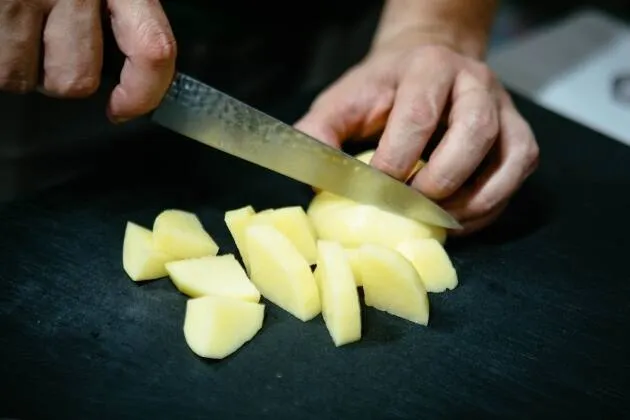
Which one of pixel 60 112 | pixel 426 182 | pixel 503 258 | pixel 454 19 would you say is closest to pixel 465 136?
pixel 426 182

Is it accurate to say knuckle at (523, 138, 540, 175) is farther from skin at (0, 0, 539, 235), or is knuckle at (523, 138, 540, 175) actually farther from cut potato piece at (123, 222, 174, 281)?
cut potato piece at (123, 222, 174, 281)

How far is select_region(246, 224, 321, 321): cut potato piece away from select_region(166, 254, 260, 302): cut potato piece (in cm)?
3

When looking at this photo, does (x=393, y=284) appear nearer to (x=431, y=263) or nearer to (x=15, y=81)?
(x=431, y=263)

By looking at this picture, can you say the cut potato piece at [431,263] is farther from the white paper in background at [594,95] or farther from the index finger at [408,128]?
the white paper in background at [594,95]

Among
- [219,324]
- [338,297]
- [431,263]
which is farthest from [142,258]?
[431,263]

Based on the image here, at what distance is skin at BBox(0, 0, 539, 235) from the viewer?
1145mm

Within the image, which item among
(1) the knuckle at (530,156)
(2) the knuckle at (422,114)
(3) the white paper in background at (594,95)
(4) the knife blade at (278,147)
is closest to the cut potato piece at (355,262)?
(4) the knife blade at (278,147)

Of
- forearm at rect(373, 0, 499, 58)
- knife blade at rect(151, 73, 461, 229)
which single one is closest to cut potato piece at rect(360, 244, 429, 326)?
knife blade at rect(151, 73, 461, 229)

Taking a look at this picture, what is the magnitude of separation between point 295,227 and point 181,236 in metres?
0.18

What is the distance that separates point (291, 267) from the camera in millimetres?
1180

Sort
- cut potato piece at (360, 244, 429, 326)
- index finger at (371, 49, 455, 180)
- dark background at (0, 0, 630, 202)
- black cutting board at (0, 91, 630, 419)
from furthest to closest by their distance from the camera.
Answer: dark background at (0, 0, 630, 202) → index finger at (371, 49, 455, 180) → cut potato piece at (360, 244, 429, 326) → black cutting board at (0, 91, 630, 419)

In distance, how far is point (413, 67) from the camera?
143 cm

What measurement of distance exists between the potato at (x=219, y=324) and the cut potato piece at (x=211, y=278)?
19 mm

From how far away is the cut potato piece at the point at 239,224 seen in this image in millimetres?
1276
